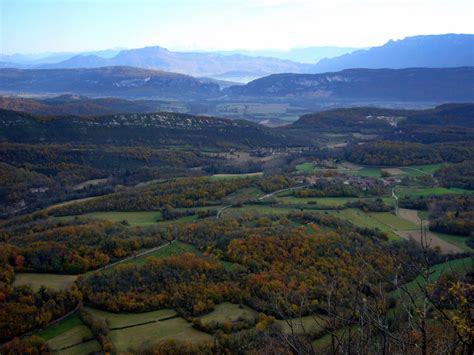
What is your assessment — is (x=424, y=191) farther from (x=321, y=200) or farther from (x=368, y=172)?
(x=368, y=172)

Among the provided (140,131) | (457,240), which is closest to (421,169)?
(457,240)

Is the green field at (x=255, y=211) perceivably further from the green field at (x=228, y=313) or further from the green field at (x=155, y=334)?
the green field at (x=155, y=334)

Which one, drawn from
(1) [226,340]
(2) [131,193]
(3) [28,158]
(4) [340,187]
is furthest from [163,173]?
(1) [226,340]

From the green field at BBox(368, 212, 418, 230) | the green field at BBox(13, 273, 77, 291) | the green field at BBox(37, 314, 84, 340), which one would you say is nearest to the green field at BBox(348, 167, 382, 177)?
the green field at BBox(368, 212, 418, 230)

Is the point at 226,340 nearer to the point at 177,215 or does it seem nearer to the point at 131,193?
the point at 177,215

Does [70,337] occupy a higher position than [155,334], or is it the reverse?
[155,334]

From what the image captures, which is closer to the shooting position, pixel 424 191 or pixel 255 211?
pixel 255 211
